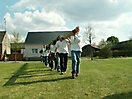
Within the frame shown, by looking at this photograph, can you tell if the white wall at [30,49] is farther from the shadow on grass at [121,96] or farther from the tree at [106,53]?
the shadow on grass at [121,96]

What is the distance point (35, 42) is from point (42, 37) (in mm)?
2732

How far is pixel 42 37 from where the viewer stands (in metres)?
51.5

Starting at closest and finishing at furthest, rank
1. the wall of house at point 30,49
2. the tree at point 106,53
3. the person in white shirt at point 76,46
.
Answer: the person in white shirt at point 76,46 → the tree at point 106,53 → the wall of house at point 30,49

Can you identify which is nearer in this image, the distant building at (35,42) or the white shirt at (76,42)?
the white shirt at (76,42)

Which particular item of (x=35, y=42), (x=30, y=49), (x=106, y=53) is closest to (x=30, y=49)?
(x=30, y=49)

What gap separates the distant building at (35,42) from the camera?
163 feet

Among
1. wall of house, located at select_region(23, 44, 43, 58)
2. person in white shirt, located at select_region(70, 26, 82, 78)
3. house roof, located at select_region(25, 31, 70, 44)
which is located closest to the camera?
person in white shirt, located at select_region(70, 26, 82, 78)

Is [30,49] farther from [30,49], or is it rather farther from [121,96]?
[121,96]

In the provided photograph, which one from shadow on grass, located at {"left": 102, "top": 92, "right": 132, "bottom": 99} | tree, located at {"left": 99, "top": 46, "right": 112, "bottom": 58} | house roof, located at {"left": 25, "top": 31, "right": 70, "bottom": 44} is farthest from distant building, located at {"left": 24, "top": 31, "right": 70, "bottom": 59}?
shadow on grass, located at {"left": 102, "top": 92, "right": 132, "bottom": 99}

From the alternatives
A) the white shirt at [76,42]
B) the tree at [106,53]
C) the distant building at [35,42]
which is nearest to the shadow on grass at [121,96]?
the white shirt at [76,42]

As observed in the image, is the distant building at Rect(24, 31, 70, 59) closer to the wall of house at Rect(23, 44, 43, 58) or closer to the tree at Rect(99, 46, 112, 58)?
the wall of house at Rect(23, 44, 43, 58)

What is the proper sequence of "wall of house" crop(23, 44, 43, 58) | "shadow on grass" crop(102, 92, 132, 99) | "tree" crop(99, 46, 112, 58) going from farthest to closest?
1. "wall of house" crop(23, 44, 43, 58)
2. "tree" crop(99, 46, 112, 58)
3. "shadow on grass" crop(102, 92, 132, 99)

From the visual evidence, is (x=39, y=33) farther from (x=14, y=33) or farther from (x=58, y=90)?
(x=58, y=90)

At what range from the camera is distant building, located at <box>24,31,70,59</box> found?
49781 millimetres
